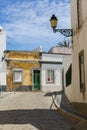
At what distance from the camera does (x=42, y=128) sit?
43.9 feet

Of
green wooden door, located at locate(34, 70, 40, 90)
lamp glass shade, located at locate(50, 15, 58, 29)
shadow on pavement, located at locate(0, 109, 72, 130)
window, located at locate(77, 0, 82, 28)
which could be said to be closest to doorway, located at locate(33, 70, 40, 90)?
green wooden door, located at locate(34, 70, 40, 90)

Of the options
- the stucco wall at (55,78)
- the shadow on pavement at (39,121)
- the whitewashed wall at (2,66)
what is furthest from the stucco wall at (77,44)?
the stucco wall at (55,78)

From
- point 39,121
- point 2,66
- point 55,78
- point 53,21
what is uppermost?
point 53,21

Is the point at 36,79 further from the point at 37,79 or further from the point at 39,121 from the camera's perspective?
the point at 39,121

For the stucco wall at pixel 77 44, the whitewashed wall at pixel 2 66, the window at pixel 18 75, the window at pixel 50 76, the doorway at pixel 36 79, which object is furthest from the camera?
the window at pixel 50 76

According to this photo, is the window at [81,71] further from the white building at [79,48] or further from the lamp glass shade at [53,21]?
the lamp glass shade at [53,21]

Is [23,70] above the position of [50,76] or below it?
above

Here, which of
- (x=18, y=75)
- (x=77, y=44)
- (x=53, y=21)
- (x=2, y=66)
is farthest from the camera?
(x=18, y=75)

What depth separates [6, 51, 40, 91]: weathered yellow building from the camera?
43031 millimetres

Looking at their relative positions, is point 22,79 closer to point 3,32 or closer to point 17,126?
point 3,32

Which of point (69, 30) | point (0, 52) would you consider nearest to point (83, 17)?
point (69, 30)

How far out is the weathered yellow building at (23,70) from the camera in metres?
43.0

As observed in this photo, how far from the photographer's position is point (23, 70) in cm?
4369

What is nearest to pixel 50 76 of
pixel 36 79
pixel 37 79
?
pixel 37 79
